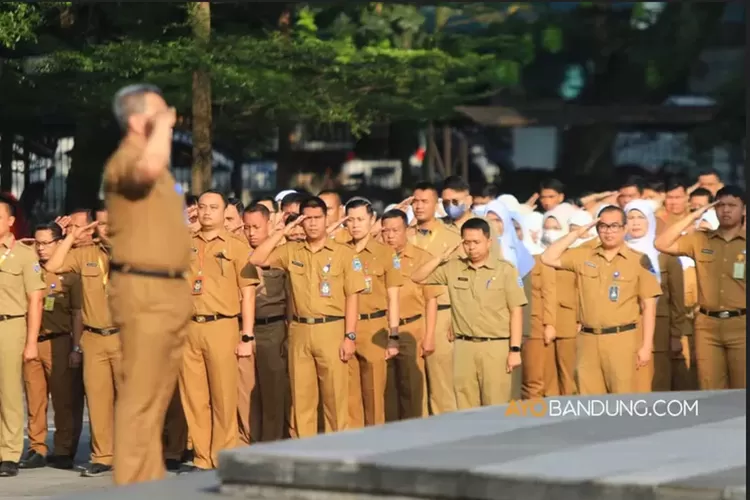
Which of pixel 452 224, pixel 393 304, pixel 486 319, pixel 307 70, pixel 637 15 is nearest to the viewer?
pixel 486 319

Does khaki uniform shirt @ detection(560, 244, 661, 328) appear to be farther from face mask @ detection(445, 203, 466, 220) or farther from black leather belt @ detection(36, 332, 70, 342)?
black leather belt @ detection(36, 332, 70, 342)

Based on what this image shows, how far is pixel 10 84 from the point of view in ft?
71.2

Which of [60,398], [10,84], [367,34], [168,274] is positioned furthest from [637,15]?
[168,274]

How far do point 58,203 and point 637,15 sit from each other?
12826mm

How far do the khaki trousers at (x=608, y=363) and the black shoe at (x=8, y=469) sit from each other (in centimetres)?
394

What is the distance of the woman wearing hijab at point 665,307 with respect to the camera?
14164 mm

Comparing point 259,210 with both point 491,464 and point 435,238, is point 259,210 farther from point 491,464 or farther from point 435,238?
point 491,464

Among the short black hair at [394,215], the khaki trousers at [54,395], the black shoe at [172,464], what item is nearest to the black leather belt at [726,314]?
the short black hair at [394,215]

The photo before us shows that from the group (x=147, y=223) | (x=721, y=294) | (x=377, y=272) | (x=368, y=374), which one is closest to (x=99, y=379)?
(x=368, y=374)

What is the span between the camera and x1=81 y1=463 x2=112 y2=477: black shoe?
12922mm

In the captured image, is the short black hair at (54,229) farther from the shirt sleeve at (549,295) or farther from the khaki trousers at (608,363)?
the khaki trousers at (608,363)

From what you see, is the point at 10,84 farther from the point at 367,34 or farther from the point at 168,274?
the point at 168,274

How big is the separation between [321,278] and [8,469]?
2.54 meters

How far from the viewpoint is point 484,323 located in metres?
12.4
